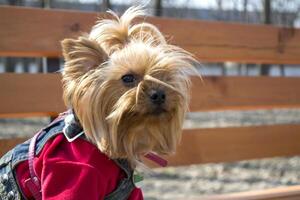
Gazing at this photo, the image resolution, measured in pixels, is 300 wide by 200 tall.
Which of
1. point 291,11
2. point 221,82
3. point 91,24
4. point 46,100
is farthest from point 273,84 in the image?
point 291,11

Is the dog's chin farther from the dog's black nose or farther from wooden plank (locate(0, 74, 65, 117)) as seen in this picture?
wooden plank (locate(0, 74, 65, 117))

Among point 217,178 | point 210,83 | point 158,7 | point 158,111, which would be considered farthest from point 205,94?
point 158,7

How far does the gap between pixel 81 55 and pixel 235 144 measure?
4.94ft

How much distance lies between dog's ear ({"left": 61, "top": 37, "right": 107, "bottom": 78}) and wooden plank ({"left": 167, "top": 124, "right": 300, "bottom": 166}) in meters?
1.08

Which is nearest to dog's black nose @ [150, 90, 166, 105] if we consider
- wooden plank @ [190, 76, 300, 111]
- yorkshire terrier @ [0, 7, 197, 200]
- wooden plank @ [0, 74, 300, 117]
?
yorkshire terrier @ [0, 7, 197, 200]

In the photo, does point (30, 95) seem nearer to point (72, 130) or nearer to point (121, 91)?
point (72, 130)

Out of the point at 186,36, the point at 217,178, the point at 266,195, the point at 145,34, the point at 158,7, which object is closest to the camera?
the point at 145,34

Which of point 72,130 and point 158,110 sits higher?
point 158,110

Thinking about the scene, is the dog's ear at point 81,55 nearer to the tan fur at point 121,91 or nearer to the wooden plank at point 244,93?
the tan fur at point 121,91

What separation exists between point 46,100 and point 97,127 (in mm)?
815

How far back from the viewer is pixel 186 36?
2930 millimetres

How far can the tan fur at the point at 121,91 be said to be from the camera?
1761 millimetres

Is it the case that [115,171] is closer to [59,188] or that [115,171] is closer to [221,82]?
[59,188]

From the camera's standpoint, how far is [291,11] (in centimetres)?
820
